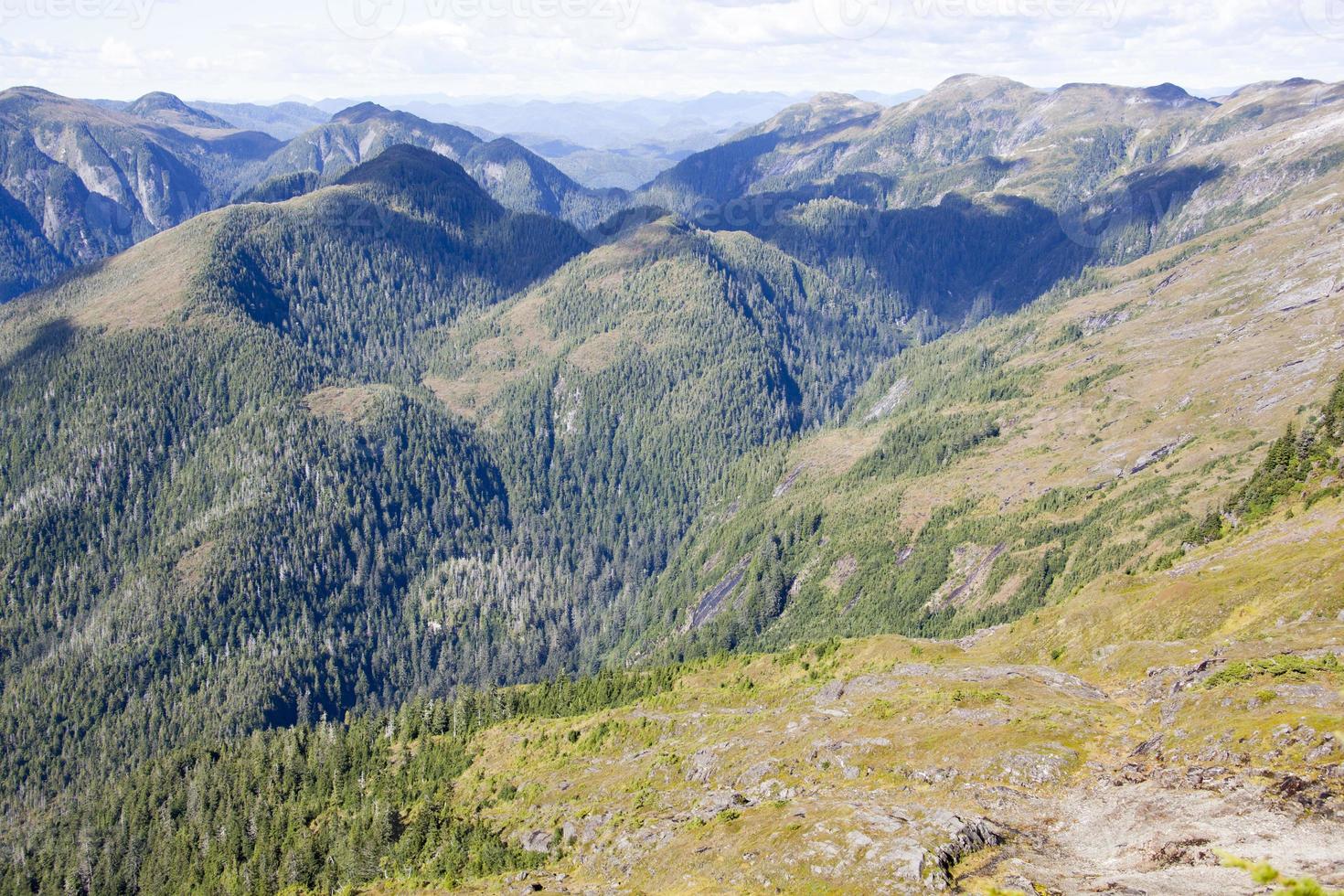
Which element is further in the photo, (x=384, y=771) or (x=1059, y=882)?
(x=384, y=771)

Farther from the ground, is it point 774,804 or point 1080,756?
point 1080,756

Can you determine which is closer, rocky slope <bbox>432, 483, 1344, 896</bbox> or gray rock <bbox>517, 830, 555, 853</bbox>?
rocky slope <bbox>432, 483, 1344, 896</bbox>

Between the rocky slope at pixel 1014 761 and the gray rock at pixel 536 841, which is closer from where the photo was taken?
the rocky slope at pixel 1014 761

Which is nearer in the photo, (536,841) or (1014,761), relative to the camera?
(1014,761)

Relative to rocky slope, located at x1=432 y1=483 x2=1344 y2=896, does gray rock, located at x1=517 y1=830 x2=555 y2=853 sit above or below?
below

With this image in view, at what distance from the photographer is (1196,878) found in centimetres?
3888

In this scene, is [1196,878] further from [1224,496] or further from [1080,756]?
[1224,496]

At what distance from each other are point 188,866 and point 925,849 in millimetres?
138619

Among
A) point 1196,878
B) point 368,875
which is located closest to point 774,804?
point 1196,878

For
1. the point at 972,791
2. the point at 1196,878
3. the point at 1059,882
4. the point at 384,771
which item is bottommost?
the point at 384,771

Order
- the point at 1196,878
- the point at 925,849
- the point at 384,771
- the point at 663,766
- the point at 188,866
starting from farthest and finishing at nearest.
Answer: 1. the point at 188,866
2. the point at 384,771
3. the point at 663,766
4. the point at 925,849
5. the point at 1196,878

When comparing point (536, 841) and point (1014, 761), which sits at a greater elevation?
point (1014, 761)

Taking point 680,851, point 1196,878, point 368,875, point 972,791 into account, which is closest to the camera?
point 1196,878

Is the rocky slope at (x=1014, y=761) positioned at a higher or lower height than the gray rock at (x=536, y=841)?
higher
